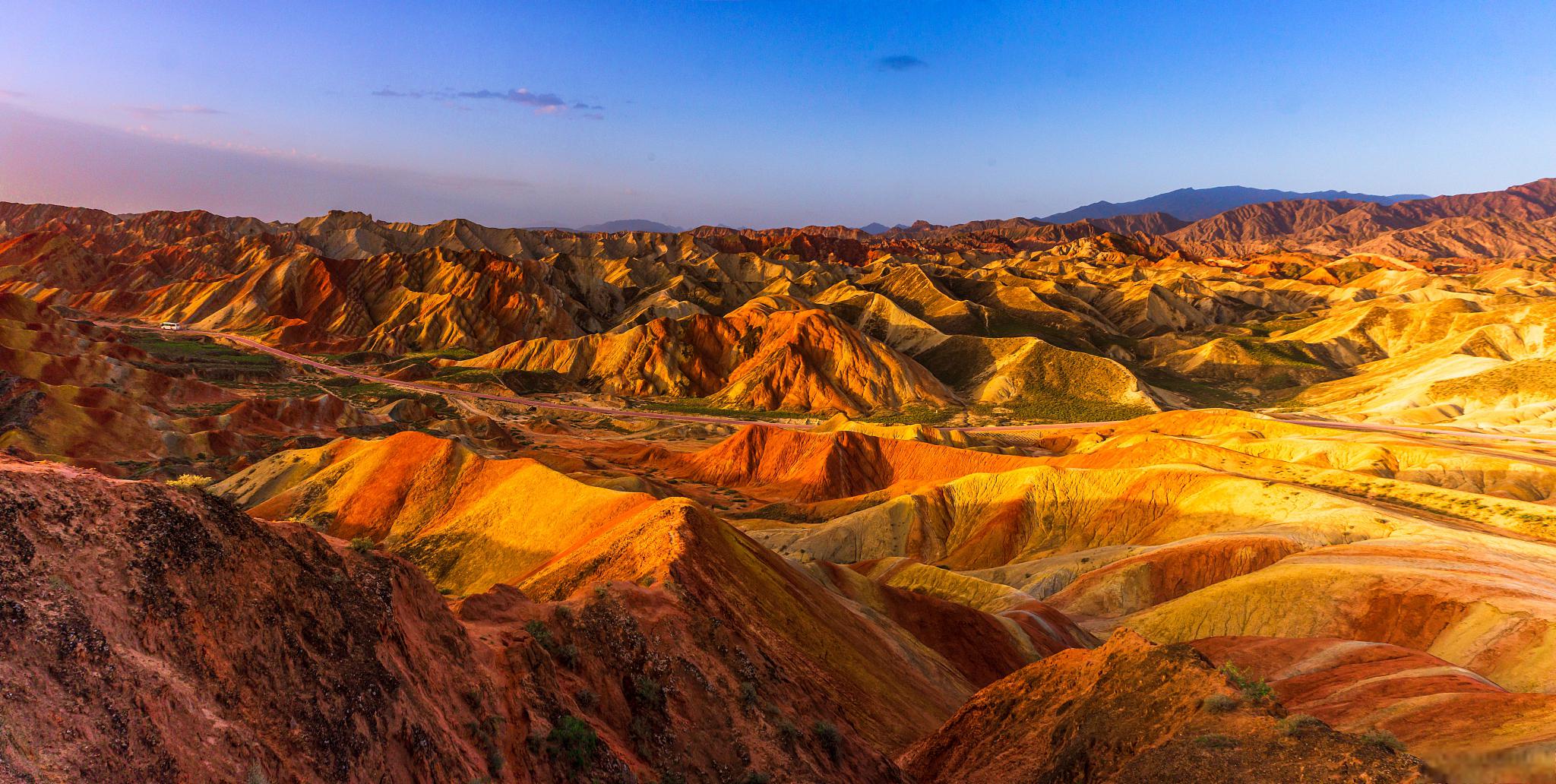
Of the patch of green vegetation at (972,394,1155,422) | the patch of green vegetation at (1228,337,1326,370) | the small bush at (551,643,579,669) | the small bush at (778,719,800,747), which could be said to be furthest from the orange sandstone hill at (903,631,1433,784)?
the patch of green vegetation at (1228,337,1326,370)

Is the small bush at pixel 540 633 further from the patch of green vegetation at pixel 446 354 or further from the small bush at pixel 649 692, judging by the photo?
the patch of green vegetation at pixel 446 354

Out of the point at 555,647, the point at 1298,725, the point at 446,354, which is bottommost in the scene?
the point at 446,354

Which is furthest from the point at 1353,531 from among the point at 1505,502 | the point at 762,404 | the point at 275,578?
the point at 762,404

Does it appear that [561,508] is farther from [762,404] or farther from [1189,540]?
[762,404]

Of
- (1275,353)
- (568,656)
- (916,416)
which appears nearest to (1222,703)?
(568,656)

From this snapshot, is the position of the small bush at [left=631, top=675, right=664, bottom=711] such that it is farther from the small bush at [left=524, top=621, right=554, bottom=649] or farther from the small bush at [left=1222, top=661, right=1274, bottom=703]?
the small bush at [left=1222, top=661, right=1274, bottom=703]

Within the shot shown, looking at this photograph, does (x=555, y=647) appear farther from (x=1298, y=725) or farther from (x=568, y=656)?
(x=1298, y=725)

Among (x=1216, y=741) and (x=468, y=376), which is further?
(x=468, y=376)
